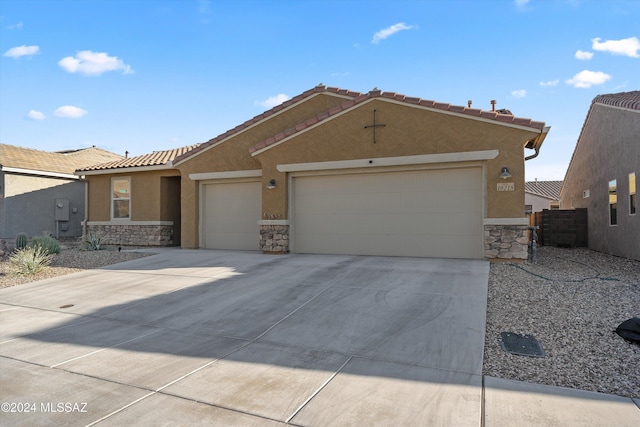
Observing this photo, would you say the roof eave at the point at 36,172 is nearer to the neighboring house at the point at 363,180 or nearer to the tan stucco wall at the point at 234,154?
the neighboring house at the point at 363,180

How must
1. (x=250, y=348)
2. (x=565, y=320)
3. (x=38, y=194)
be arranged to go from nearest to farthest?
(x=250, y=348), (x=565, y=320), (x=38, y=194)

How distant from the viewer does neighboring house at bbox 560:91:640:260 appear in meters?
11.1

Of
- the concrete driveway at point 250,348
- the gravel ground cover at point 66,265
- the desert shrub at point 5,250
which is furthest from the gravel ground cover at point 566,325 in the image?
the desert shrub at point 5,250

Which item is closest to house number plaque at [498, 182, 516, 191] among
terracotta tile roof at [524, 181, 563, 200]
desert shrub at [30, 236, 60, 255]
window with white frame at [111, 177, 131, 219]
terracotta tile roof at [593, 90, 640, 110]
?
terracotta tile roof at [593, 90, 640, 110]

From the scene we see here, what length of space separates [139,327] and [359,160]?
6.98 m

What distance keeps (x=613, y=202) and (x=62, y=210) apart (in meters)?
23.2

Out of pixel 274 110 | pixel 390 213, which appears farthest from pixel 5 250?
pixel 390 213

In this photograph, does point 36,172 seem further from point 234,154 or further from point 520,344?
point 520,344

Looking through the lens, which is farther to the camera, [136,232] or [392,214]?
[136,232]

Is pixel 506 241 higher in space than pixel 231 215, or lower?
lower

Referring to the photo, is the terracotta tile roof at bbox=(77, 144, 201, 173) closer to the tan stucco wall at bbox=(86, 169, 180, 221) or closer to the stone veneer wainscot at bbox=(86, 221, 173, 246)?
the tan stucco wall at bbox=(86, 169, 180, 221)

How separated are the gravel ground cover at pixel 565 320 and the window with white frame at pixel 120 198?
6354 millimetres

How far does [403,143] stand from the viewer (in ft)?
33.6

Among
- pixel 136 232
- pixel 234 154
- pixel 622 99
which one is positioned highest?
pixel 622 99
